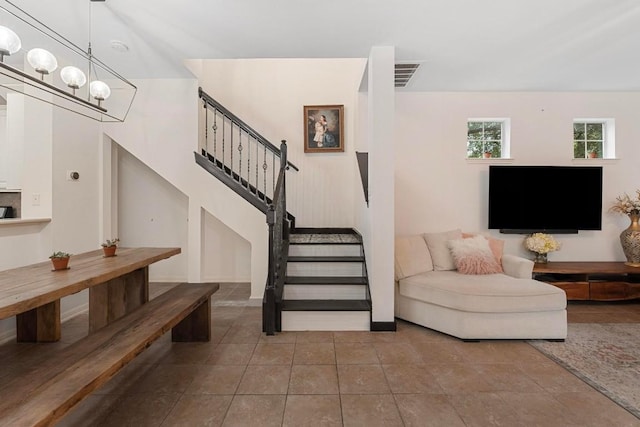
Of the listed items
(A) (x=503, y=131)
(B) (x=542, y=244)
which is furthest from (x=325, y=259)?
(A) (x=503, y=131)

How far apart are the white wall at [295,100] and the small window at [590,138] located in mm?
3192

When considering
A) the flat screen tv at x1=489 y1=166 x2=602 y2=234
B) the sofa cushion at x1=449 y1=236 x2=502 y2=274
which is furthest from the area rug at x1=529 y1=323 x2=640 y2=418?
the flat screen tv at x1=489 y1=166 x2=602 y2=234

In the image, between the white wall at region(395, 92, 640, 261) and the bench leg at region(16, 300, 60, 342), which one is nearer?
the bench leg at region(16, 300, 60, 342)

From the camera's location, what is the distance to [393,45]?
129 inches

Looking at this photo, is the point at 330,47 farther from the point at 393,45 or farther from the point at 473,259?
the point at 473,259

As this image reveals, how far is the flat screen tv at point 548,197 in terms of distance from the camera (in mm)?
4473

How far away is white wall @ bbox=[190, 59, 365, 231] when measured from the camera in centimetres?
536

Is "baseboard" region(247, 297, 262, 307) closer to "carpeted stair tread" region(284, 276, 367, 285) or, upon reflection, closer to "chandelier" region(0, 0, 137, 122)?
"carpeted stair tread" region(284, 276, 367, 285)

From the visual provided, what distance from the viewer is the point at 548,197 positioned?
4480 millimetres

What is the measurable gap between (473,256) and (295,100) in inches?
137

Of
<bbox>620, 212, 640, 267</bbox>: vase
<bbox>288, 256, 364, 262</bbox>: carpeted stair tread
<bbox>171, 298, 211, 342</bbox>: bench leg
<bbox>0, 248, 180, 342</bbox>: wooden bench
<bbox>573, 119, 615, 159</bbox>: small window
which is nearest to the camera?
<bbox>0, 248, 180, 342</bbox>: wooden bench

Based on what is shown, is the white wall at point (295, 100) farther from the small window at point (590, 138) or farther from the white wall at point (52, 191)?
the small window at point (590, 138)

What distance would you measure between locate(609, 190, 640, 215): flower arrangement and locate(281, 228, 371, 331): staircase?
3491 millimetres

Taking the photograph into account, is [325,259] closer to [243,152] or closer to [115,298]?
[115,298]
